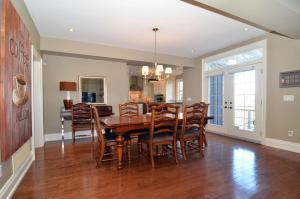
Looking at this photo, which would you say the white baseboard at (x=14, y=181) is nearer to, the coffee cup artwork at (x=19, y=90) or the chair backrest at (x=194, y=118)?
the coffee cup artwork at (x=19, y=90)

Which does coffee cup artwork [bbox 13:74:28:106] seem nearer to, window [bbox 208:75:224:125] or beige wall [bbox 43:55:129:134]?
beige wall [bbox 43:55:129:134]

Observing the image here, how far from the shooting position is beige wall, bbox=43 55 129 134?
4836 mm

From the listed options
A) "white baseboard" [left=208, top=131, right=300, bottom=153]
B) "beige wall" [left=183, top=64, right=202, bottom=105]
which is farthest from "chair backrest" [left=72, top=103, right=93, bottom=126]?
"white baseboard" [left=208, top=131, right=300, bottom=153]

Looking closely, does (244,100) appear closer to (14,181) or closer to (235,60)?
(235,60)

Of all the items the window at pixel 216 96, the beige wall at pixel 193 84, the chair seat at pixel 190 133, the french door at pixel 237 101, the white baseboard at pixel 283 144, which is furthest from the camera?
the beige wall at pixel 193 84

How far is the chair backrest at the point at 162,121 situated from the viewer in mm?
2783

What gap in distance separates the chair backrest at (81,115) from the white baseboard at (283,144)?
433 centimetres

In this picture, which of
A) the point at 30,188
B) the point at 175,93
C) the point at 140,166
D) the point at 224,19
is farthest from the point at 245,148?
the point at 175,93

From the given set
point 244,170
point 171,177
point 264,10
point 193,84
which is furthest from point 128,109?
point 193,84

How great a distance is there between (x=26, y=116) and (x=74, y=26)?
2145 millimetres

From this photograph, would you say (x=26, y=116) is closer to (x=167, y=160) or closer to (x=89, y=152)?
(x=89, y=152)

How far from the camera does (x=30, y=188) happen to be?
2.22m

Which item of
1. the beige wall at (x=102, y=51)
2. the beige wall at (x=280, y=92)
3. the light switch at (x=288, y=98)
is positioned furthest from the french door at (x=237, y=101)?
the beige wall at (x=102, y=51)

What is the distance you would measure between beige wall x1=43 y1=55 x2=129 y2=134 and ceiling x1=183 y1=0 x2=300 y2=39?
365cm
